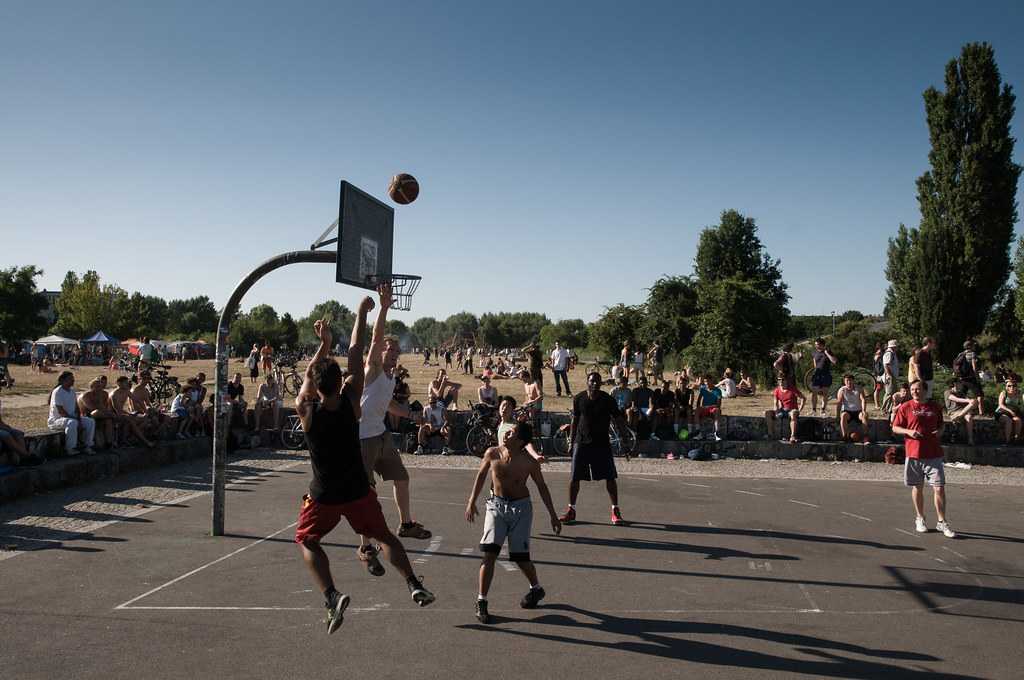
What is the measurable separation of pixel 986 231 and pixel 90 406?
36.4 metres

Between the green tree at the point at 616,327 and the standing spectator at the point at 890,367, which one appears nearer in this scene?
the standing spectator at the point at 890,367

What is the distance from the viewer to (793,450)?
16.3m

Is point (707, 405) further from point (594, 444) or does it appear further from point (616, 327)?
point (616, 327)

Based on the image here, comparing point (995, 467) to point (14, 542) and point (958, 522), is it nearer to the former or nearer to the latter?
point (958, 522)

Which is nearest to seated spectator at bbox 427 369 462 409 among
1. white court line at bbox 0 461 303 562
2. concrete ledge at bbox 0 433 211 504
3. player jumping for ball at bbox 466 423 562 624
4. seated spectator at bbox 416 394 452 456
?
seated spectator at bbox 416 394 452 456

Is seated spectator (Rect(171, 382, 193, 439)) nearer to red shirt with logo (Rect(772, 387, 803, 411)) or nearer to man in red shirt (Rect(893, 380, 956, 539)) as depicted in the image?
red shirt with logo (Rect(772, 387, 803, 411))

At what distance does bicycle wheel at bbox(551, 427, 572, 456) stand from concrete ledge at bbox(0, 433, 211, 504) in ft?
24.1

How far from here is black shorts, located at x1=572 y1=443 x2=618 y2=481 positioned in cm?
963

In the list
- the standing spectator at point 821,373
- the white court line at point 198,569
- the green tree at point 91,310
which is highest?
the green tree at point 91,310

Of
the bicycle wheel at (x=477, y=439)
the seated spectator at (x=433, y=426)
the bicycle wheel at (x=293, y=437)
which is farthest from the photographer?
the bicycle wheel at (x=293, y=437)

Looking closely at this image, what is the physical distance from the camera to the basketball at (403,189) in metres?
9.91

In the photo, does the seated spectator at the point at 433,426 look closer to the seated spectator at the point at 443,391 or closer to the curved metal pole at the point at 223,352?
the seated spectator at the point at 443,391

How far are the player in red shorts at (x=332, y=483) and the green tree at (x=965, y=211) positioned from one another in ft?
112

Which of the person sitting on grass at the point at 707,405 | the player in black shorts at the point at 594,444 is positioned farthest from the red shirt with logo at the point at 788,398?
the player in black shorts at the point at 594,444
